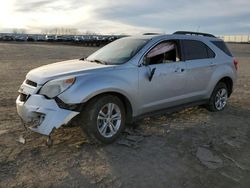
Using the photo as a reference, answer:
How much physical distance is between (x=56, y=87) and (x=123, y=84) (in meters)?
1.10

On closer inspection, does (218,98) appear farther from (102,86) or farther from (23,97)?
(23,97)

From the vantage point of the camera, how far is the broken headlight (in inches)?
220

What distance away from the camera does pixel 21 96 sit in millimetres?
6055

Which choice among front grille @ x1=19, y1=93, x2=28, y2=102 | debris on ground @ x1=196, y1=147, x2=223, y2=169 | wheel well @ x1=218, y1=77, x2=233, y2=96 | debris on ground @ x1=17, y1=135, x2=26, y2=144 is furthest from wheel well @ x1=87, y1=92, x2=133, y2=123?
wheel well @ x1=218, y1=77, x2=233, y2=96

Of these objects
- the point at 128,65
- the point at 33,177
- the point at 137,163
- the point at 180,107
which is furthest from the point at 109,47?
the point at 33,177

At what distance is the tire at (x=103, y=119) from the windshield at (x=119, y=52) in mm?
821

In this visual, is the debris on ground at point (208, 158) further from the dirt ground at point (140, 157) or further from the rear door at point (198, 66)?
the rear door at point (198, 66)

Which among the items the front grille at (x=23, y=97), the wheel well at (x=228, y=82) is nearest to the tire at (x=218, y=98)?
the wheel well at (x=228, y=82)

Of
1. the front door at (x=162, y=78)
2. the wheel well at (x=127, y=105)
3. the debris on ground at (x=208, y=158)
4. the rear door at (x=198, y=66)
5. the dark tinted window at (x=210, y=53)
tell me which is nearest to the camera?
the debris on ground at (x=208, y=158)

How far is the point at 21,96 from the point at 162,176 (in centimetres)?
262

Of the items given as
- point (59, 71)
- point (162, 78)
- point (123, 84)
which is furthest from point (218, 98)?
point (59, 71)

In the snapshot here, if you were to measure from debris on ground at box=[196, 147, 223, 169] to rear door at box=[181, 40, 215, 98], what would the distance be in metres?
1.82

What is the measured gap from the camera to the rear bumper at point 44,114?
17.9ft

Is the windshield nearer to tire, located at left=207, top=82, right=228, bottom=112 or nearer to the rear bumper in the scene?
the rear bumper
